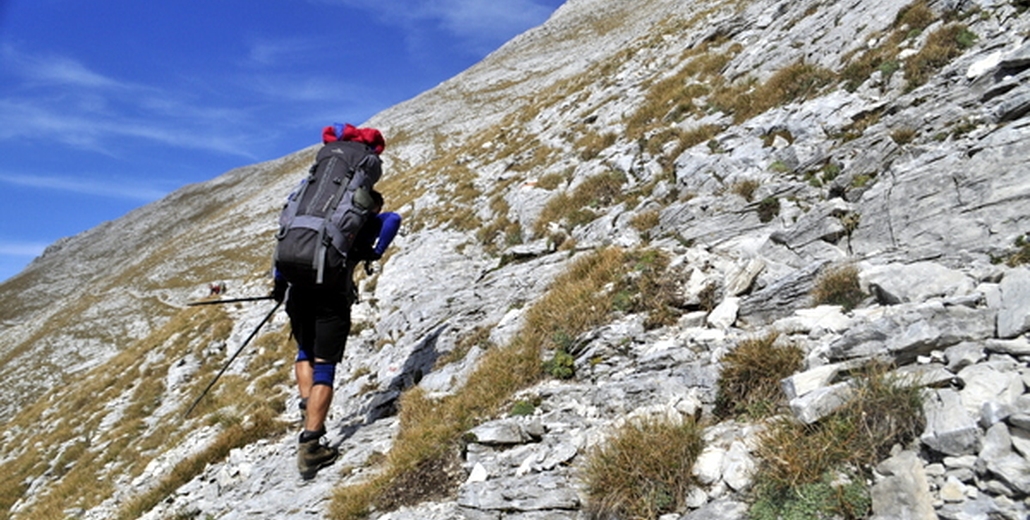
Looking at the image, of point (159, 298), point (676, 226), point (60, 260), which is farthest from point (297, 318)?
point (60, 260)

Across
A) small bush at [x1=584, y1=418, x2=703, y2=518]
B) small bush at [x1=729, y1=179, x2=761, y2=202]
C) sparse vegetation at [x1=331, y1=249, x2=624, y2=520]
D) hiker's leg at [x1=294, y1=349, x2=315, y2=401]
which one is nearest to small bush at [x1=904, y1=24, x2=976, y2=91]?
small bush at [x1=729, y1=179, x2=761, y2=202]

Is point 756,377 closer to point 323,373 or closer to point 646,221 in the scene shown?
point 323,373

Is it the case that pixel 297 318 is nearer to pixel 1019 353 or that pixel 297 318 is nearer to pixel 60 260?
pixel 1019 353

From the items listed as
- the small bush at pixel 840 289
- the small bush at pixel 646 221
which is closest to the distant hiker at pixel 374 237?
the small bush at pixel 646 221

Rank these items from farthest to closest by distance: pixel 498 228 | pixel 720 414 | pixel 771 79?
pixel 498 228 < pixel 771 79 < pixel 720 414

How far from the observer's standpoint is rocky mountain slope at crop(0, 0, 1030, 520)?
3836 millimetres

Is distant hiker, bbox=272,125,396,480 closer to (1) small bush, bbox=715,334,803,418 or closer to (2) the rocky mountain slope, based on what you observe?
(2) the rocky mountain slope

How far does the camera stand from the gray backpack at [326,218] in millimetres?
6074

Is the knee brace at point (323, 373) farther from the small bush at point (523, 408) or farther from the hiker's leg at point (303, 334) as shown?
the small bush at point (523, 408)

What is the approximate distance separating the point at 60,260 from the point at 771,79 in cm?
11620

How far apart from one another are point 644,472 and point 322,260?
13.8ft

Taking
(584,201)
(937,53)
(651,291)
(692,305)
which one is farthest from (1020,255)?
(584,201)

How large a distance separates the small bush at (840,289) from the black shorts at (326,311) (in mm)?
5593

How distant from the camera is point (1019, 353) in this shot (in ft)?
11.1
